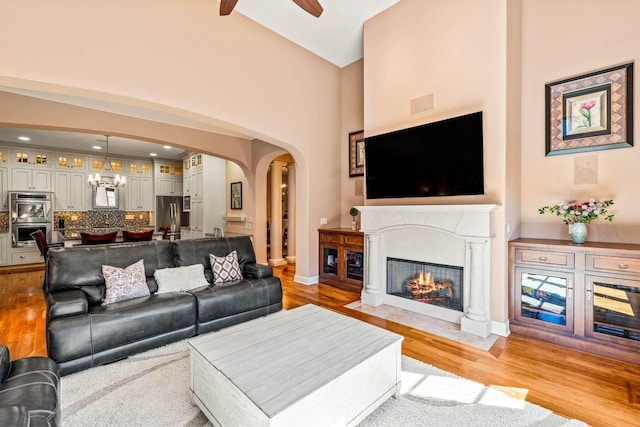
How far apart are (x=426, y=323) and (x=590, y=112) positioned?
2969 millimetres

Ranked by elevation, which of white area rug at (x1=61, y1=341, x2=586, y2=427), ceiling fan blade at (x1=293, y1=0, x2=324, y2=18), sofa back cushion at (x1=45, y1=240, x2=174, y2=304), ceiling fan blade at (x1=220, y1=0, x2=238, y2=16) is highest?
ceiling fan blade at (x1=220, y1=0, x2=238, y2=16)

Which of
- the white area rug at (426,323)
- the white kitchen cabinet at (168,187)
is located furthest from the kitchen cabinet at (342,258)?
the white kitchen cabinet at (168,187)

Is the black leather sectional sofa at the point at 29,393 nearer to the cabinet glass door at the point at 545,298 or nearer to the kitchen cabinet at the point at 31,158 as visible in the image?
the cabinet glass door at the point at 545,298

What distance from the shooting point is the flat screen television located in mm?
3229

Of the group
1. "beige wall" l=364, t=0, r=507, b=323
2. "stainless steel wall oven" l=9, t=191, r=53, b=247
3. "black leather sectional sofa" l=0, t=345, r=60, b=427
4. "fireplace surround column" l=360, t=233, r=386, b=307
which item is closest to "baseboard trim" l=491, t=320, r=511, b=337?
"beige wall" l=364, t=0, r=507, b=323

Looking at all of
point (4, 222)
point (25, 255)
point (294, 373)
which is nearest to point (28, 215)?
point (4, 222)

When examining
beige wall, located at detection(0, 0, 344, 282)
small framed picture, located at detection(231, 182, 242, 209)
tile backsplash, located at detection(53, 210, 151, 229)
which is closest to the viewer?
beige wall, located at detection(0, 0, 344, 282)

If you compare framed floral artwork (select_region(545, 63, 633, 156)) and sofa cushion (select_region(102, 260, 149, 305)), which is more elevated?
framed floral artwork (select_region(545, 63, 633, 156))

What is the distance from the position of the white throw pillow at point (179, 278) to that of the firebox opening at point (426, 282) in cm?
254

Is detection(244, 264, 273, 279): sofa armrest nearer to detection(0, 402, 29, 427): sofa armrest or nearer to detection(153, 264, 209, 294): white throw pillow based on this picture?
detection(153, 264, 209, 294): white throw pillow

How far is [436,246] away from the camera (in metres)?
3.61

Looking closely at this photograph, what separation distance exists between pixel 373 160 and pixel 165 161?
7.68 meters

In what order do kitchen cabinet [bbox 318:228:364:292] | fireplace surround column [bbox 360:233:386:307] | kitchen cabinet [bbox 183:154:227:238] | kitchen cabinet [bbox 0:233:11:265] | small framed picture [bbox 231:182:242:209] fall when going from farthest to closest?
kitchen cabinet [bbox 183:154:227:238], small framed picture [bbox 231:182:242:209], kitchen cabinet [bbox 0:233:11:265], kitchen cabinet [bbox 318:228:364:292], fireplace surround column [bbox 360:233:386:307]

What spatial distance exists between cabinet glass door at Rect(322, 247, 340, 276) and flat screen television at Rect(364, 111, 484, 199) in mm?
1415
